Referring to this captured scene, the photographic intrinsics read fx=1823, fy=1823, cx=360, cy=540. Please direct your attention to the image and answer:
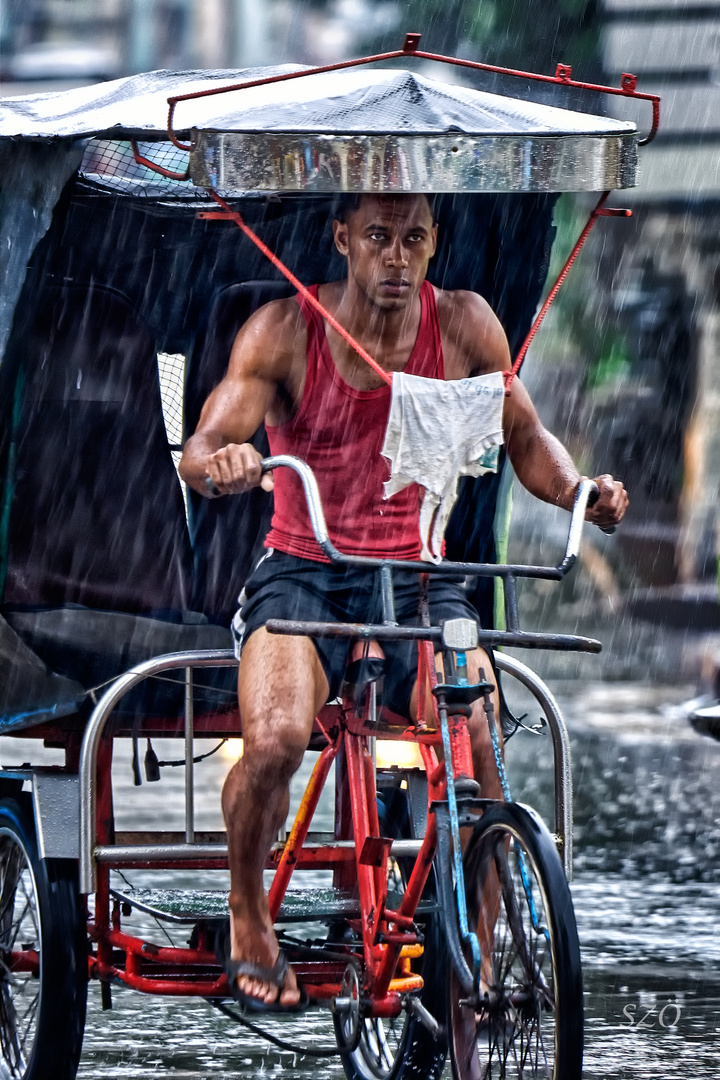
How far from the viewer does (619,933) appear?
644cm

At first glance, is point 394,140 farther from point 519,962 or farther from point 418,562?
point 519,962

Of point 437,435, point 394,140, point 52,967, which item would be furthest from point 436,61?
point 52,967

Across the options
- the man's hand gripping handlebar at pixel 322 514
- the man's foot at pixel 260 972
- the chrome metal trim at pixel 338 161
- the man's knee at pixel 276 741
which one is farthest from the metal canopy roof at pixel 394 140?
the man's foot at pixel 260 972

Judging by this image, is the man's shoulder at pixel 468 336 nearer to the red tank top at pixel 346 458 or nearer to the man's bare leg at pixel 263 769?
the red tank top at pixel 346 458

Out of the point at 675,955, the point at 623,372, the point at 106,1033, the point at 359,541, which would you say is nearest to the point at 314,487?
the point at 359,541

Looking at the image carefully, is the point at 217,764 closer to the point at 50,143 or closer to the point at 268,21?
the point at 50,143

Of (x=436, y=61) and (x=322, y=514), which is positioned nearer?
→ (x=322, y=514)

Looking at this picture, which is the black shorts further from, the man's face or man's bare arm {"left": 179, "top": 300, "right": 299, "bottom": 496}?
the man's face

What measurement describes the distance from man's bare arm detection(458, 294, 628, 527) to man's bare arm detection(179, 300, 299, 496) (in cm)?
43

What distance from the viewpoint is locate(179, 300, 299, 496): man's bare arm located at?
3812mm

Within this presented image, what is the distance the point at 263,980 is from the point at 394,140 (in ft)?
5.79

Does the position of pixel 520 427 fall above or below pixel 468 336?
below

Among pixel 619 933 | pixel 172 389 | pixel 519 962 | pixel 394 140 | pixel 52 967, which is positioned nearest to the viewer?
pixel 519 962

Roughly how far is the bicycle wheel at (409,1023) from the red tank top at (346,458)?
806 mm
